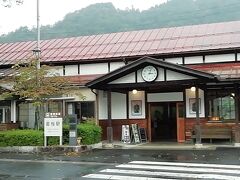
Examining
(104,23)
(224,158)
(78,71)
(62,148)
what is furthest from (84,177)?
(104,23)

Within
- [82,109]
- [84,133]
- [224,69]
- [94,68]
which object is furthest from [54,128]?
[224,69]

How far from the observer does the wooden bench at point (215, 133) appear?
19719 millimetres

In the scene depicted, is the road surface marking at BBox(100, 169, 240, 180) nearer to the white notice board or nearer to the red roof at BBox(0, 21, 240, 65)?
the white notice board

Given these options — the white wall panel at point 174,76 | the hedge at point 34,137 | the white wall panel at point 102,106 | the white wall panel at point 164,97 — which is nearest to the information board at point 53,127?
the hedge at point 34,137

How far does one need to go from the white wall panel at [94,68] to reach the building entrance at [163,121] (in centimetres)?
365

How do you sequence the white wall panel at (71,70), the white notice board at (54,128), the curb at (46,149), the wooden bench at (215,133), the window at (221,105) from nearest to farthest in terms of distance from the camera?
the curb at (46,149), the white notice board at (54,128), the wooden bench at (215,133), the window at (221,105), the white wall panel at (71,70)

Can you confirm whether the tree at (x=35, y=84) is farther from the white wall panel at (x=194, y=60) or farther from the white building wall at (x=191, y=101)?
the white wall panel at (x=194, y=60)

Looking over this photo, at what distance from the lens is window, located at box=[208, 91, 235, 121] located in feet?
67.9

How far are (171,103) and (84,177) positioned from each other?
12.6 m

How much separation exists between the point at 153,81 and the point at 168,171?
25.5ft

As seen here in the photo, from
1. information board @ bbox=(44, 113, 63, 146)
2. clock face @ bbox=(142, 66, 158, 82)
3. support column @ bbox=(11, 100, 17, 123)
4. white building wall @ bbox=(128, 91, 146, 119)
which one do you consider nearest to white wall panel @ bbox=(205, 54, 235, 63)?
clock face @ bbox=(142, 66, 158, 82)

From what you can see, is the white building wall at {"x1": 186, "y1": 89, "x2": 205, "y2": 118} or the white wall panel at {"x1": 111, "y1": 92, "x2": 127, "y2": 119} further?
the white wall panel at {"x1": 111, "y1": 92, "x2": 127, "y2": 119}

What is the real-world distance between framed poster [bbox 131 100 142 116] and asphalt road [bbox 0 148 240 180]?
17.1 feet

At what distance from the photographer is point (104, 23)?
4944 cm
